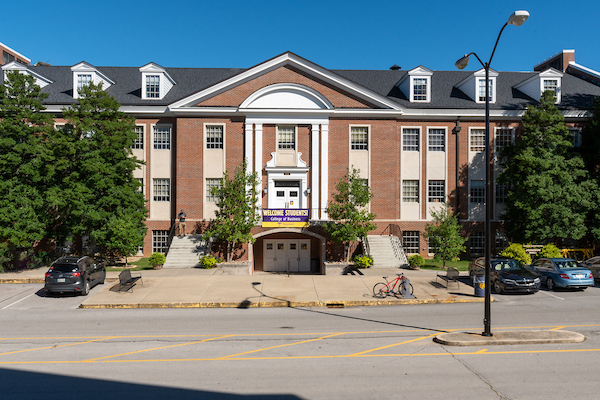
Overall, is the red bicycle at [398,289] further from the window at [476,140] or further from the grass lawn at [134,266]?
the window at [476,140]

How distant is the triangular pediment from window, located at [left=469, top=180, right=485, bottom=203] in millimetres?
8892

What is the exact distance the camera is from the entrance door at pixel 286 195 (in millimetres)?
30828

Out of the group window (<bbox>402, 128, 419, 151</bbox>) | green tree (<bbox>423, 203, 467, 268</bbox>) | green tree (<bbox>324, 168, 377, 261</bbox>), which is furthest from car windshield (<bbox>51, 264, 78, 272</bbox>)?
window (<bbox>402, 128, 419, 151</bbox>)

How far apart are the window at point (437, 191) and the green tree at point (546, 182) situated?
4484 mm

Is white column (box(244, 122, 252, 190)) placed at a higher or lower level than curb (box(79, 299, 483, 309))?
higher

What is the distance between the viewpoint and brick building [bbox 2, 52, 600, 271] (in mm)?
30484

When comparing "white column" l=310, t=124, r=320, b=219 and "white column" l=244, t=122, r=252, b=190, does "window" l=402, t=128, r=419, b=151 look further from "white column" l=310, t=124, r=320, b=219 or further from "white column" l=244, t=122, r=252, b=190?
"white column" l=244, t=122, r=252, b=190

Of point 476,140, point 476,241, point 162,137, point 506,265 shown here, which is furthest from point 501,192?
point 162,137

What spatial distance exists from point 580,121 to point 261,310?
30.3 m

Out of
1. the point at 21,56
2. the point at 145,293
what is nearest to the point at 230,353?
the point at 145,293

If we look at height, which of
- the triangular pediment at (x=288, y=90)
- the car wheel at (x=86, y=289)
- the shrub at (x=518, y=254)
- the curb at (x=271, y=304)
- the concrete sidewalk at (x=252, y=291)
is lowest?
the curb at (x=271, y=304)

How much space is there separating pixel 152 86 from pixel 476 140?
26.6 metres

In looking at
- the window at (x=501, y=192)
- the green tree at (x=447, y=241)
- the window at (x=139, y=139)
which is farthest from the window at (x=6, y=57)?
the window at (x=501, y=192)

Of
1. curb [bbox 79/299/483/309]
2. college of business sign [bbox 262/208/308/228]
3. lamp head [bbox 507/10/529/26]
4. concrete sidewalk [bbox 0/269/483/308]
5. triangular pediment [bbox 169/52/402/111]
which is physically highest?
triangular pediment [bbox 169/52/402/111]
